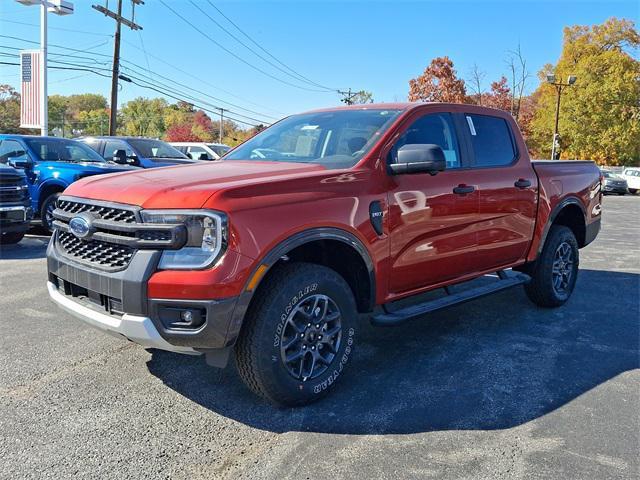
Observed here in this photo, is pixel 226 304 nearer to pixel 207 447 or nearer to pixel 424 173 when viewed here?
pixel 207 447

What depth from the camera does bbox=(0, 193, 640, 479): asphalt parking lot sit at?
263cm

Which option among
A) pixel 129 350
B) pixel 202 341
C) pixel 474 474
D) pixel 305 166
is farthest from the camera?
pixel 129 350

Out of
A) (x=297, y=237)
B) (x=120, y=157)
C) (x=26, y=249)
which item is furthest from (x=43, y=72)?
(x=297, y=237)

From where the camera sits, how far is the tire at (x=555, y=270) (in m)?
5.30

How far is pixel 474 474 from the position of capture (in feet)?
8.44

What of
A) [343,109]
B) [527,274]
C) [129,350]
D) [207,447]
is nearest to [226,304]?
[207,447]

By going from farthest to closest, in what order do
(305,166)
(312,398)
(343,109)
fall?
(343,109), (305,166), (312,398)

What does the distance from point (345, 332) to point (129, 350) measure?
1791 mm

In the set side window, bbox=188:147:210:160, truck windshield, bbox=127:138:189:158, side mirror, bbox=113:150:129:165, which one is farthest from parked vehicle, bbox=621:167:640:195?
side mirror, bbox=113:150:129:165

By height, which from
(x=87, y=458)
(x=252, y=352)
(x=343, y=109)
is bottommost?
(x=87, y=458)

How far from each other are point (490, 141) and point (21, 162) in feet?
26.3

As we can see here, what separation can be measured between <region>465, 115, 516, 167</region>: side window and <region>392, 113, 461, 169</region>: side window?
0.26 m

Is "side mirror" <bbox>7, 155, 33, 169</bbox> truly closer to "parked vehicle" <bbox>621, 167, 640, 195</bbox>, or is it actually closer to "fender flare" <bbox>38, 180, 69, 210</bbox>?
"fender flare" <bbox>38, 180, 69, 210</bbox>

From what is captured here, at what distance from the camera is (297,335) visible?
3133 millimetres
